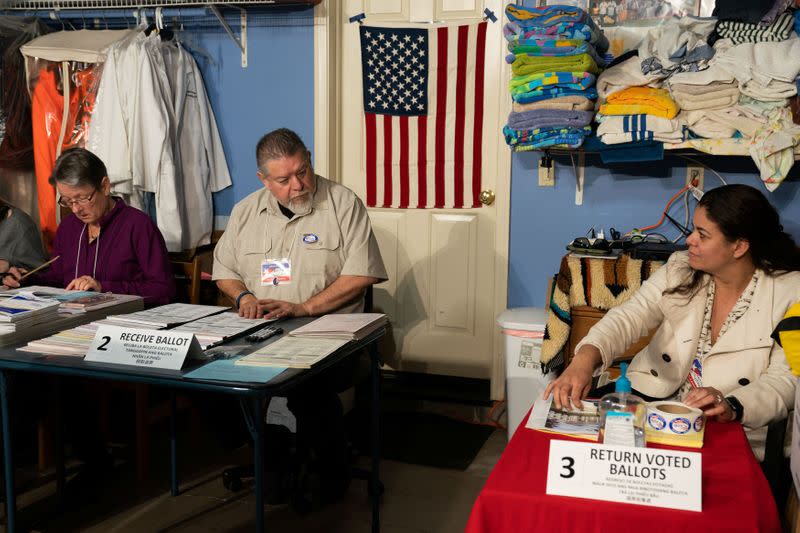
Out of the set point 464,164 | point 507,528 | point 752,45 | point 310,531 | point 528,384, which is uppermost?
point 752,45

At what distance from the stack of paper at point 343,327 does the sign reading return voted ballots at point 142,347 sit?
0.37 metres

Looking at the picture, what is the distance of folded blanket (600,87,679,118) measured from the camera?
300 centimetres

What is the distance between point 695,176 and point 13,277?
291 cm

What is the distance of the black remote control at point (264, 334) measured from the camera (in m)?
2.21

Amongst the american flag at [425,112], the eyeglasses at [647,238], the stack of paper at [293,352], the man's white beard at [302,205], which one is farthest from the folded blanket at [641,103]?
the stack of paper at [293,352]

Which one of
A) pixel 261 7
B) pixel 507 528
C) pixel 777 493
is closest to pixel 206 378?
pixel 507 528

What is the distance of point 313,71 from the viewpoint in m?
3.96

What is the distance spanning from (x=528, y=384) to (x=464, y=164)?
1188mm

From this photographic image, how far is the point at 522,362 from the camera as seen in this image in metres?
3.31

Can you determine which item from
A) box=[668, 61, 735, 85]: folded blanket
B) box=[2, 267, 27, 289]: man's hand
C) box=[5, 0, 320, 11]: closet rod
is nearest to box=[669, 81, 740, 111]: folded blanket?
box=[668, 61, 735, 85]: folded blanket

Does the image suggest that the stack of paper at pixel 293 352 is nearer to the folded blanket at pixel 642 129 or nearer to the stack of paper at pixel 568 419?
the stack of paper at pixel 568 419

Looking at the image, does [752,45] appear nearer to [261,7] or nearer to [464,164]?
[464,164]

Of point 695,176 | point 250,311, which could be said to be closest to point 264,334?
point 250,311

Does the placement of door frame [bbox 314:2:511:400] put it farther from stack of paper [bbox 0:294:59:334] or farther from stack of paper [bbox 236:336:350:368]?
stack of paper [bbox 0:294:59:334]
